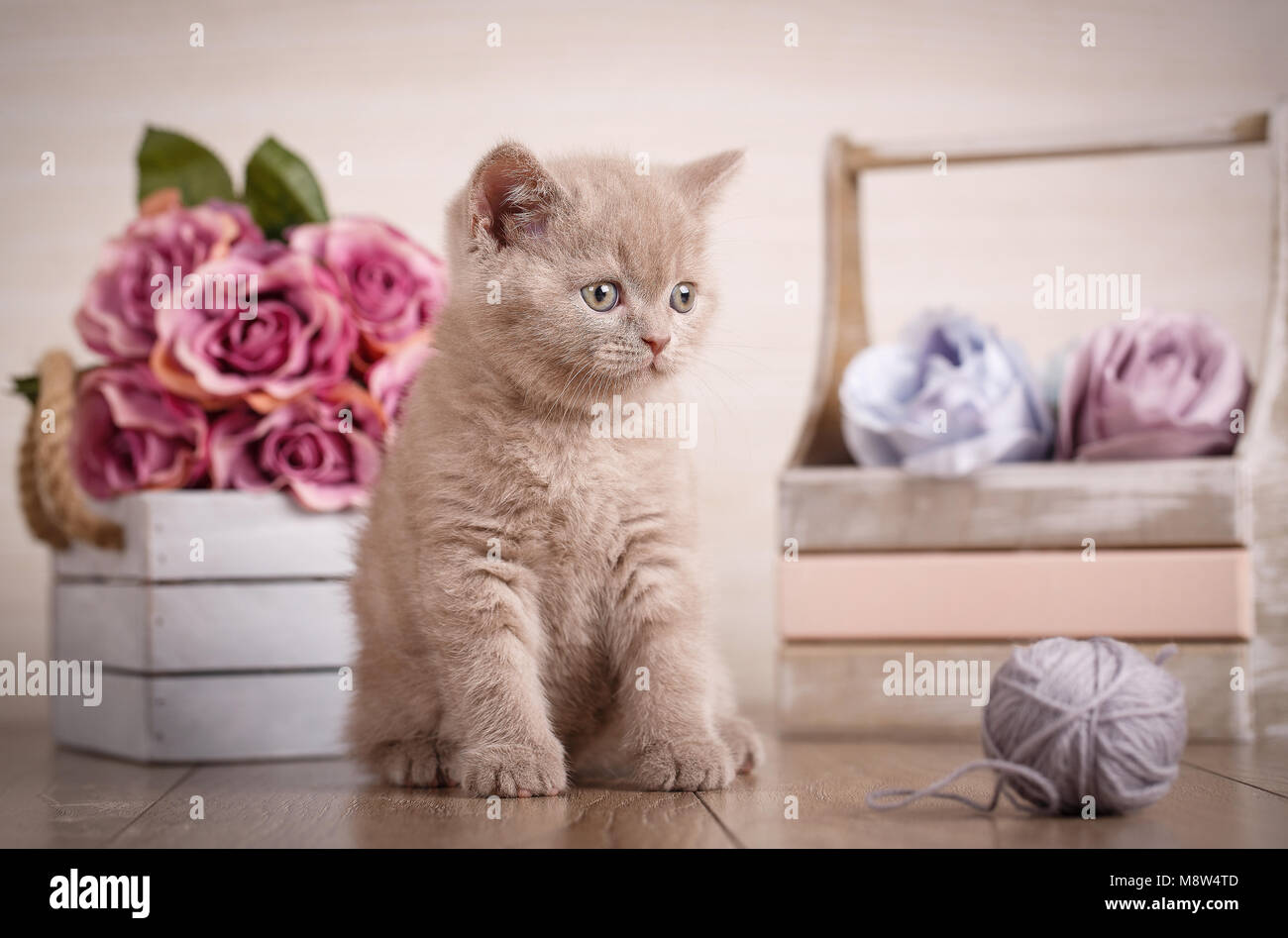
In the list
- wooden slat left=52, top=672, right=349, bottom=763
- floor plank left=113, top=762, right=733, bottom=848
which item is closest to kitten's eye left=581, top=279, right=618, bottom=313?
floor plank left=113, top=762, right=733, bottom=848

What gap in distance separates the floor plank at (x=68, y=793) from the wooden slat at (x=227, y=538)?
0.21m

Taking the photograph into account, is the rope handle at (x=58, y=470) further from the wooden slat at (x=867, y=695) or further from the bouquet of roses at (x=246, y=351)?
the wooden slat at (x=867, y=695)

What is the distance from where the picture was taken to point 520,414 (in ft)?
3.60

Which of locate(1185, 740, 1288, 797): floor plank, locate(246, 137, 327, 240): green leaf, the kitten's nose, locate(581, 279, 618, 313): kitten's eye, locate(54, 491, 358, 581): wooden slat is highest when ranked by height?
locate(246, 137, 327, 240): green leaf

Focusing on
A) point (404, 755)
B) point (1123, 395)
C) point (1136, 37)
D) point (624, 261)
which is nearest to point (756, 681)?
point (1123, 395)

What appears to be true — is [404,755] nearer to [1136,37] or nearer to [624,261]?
[624,261]

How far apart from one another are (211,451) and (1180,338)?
1190 millimetres

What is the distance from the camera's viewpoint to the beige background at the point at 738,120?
185 centimetres

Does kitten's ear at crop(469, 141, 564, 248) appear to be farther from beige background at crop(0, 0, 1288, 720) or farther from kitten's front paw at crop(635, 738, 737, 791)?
beige background at crop(0, 0, 1288, 720)

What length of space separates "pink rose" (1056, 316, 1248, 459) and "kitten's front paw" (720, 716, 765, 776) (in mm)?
571

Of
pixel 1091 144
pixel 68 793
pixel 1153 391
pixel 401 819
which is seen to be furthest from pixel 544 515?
pixel 1091 144

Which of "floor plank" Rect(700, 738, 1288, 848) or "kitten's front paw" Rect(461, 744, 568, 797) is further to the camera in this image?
"kitten's front paw" Rect(461, 744, 568, 797)

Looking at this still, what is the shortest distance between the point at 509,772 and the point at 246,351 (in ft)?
2.07

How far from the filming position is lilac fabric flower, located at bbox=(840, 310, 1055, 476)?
1414 mm
